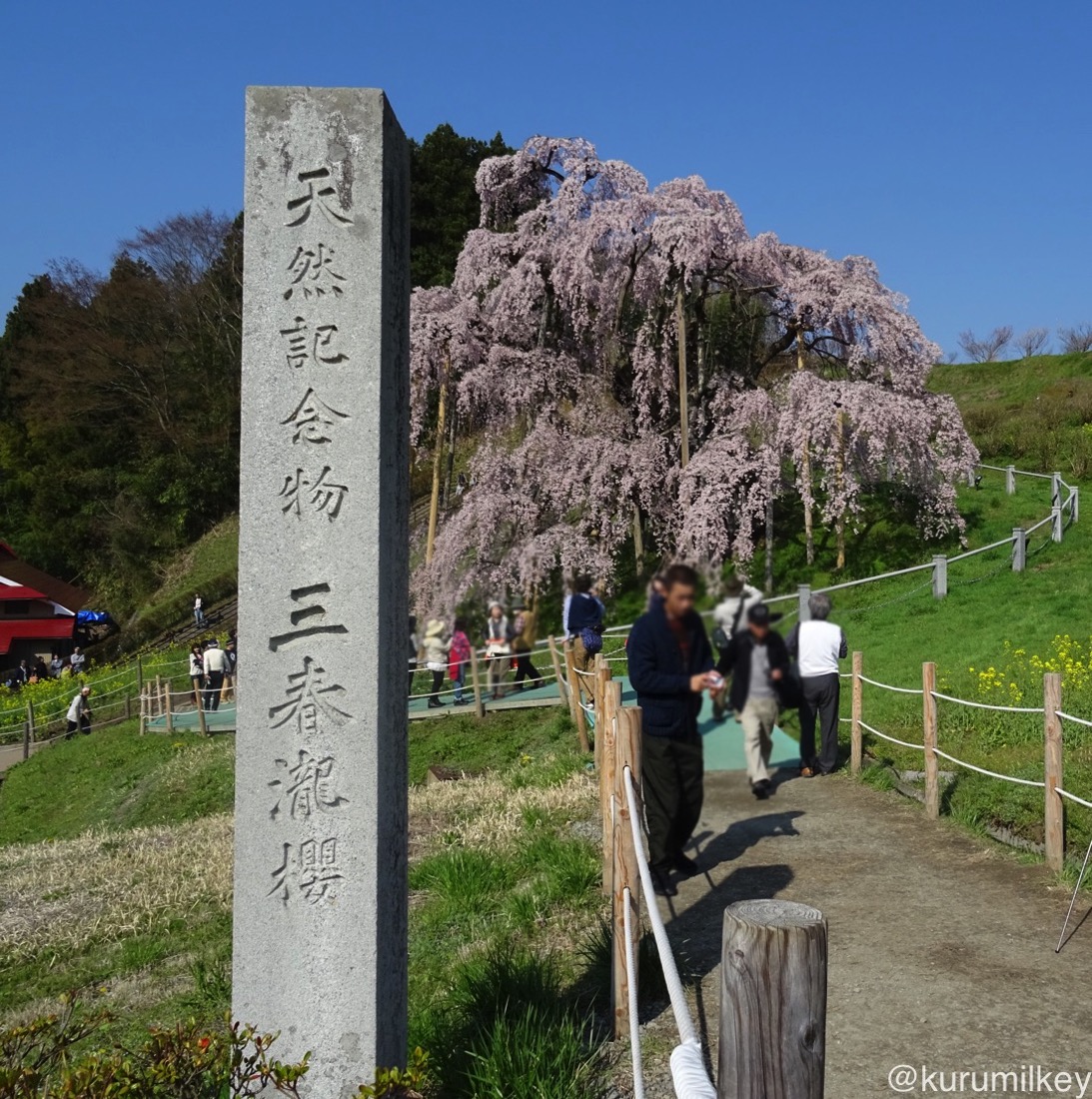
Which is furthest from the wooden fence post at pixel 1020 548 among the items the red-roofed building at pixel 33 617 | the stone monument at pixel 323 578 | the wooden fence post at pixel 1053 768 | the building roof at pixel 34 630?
the building roof at pixel 34 630

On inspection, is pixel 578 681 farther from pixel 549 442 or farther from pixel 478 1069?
pixel 478 1069

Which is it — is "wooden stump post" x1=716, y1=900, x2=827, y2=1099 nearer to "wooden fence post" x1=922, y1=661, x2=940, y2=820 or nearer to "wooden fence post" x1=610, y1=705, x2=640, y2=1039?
"wooden fence post" x1=922, y1=661, x2=940, y2=820

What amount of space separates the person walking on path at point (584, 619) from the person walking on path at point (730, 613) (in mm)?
142

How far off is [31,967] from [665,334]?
9.22 metres

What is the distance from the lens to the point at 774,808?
0.81 metres

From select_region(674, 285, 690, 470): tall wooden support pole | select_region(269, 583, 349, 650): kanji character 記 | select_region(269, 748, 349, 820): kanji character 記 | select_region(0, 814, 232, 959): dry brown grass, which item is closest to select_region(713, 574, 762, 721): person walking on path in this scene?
select_region(674, 285, 690, 470): tall wooden support pole

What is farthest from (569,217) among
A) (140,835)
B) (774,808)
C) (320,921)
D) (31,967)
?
(140,835)

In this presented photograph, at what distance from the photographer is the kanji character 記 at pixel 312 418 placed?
3.45 m

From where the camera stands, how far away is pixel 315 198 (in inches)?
133

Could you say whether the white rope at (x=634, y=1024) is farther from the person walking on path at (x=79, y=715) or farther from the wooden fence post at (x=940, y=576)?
the person walking on path at (x=79, y=715)

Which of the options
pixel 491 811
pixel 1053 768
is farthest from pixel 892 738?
pixel 491 811

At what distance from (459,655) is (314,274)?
286 centimetres

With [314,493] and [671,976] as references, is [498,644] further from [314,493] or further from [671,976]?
[314,493]

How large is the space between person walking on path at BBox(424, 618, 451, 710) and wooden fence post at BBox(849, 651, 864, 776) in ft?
1.22
